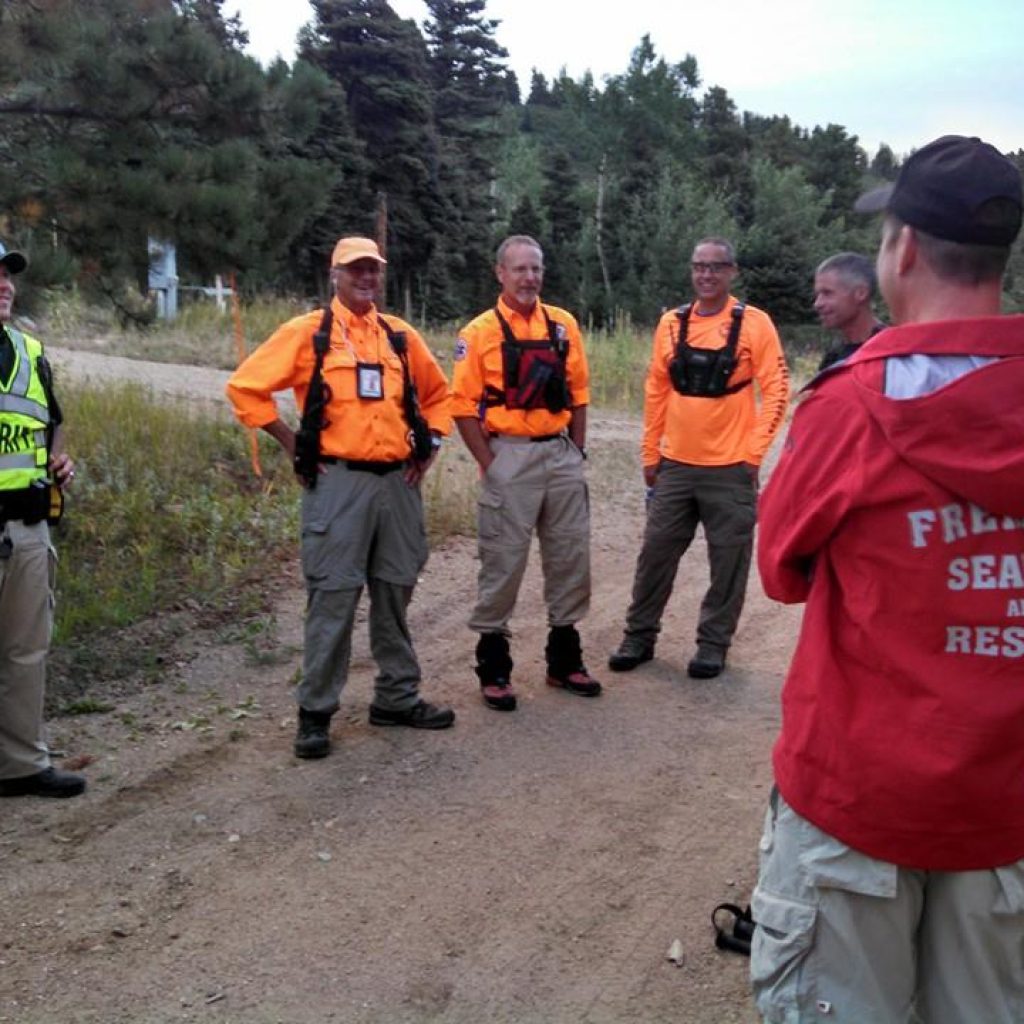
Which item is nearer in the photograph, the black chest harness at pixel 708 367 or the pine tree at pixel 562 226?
the black chest harness at pixel 708 367

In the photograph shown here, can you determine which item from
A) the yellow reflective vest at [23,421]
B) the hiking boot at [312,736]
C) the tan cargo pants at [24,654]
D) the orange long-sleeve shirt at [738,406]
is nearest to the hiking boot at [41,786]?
the tan cargo pants at [24,654]

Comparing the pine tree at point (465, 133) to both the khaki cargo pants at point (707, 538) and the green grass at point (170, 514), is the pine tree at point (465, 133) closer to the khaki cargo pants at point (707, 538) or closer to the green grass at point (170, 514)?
the green grass at point (170, 514)

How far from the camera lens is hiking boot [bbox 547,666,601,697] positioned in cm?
566

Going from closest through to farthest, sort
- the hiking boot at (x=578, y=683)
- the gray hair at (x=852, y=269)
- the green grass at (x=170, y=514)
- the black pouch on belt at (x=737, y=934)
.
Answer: the black pouch on belt at (x=737, y=934), the gray hair at (x=852, y=269), the hiking boot at (x=578, y=683), the green grass at (x=170, y=514)

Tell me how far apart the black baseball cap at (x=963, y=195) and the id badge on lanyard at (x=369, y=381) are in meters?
3.28

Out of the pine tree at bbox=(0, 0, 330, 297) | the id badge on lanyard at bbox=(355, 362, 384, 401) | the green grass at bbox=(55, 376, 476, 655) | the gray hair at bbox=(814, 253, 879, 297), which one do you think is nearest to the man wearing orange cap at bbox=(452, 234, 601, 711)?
the id badge on lanyard at bbox=(355, 362, 384, 401)

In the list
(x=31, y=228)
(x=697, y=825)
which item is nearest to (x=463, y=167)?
(x=31, y=228)

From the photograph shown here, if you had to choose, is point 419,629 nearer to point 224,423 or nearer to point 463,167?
point 224,423

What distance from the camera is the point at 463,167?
37.5 metres

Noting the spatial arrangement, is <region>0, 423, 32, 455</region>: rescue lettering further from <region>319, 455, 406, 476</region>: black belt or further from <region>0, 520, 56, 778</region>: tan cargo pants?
<region>319, 455, 406, 476</region>: black belt

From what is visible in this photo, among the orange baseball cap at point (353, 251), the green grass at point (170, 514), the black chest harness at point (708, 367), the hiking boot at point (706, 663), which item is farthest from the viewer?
the green grass at point (170, 514)

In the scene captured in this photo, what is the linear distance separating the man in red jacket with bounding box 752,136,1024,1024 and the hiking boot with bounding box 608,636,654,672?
408 cm

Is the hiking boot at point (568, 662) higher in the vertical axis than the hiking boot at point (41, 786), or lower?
higher

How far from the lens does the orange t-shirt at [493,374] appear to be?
17.9 ft
